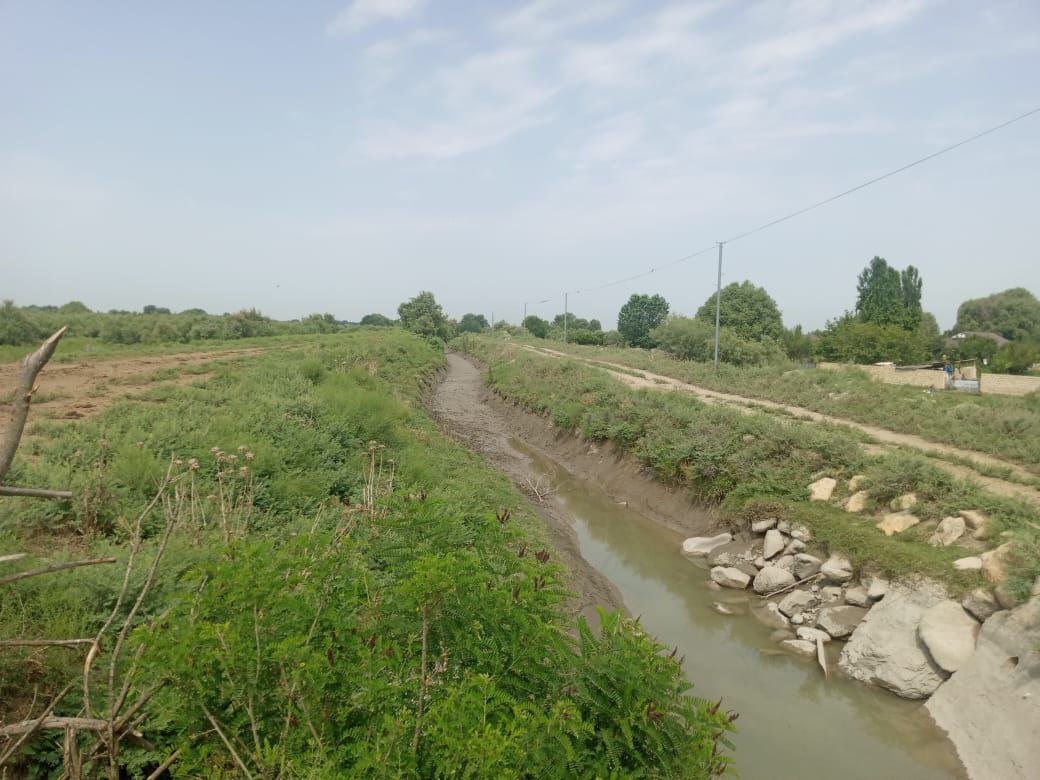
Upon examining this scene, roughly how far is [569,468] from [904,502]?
954cm

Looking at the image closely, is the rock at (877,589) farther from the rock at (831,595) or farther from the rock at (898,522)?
the rock at (898,522)

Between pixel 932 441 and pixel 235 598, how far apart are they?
48.1 ft

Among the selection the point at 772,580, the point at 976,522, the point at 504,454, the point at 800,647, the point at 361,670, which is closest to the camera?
the point at 361,670

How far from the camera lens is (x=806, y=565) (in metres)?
9.48

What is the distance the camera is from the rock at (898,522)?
9.06 m

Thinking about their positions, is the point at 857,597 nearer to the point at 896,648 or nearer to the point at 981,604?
the point at 896,648

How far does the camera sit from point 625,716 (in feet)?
9.64

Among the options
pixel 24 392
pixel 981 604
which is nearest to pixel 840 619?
pixel 981 604

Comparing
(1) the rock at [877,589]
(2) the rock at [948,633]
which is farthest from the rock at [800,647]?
(2) the rock at [948,633]

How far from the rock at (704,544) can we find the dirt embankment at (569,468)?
62cm

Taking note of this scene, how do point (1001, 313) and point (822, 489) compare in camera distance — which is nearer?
point (822, 489)

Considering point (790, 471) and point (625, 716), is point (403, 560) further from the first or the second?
point (790, 471)

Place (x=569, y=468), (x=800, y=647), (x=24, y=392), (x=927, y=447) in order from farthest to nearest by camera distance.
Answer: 1. (x=569, y=468)
2. (x=927, y=447)
3. (x=800, y=647)
4. (x=24, y=392)

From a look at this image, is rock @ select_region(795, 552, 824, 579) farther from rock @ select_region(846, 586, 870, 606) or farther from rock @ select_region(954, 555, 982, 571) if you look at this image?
rock @ select_region(954, 555, 982, 571)
